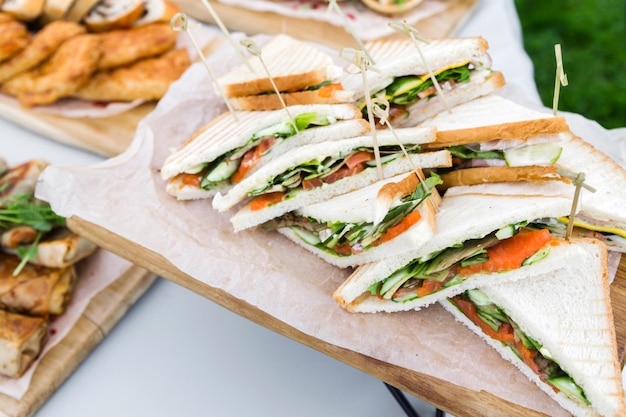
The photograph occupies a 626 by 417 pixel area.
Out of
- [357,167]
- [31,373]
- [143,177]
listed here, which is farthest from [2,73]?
[357,167]

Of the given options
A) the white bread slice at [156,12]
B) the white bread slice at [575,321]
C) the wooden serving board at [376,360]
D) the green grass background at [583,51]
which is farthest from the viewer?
the green grass background at [583,51]

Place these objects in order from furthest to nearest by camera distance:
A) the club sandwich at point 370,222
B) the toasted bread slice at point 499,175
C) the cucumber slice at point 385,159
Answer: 1. the cucumber slice at point 385,159
2. the toasted bread slice at point 499,175
3. the club sandwich at point 370,222

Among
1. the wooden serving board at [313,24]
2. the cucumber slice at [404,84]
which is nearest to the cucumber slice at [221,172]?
the cucumber slice at [404,84]

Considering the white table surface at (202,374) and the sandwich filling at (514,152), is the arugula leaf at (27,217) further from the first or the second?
the sandwich filling at (514,152)

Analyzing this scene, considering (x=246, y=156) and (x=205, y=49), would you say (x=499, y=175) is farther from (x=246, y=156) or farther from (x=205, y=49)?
(x=205, y=49)

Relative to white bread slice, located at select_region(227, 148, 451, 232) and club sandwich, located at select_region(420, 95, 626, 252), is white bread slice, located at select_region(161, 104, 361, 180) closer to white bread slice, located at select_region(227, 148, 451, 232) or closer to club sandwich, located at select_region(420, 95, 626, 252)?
white bread slice, located at select_region(227, 148, 451, 232)

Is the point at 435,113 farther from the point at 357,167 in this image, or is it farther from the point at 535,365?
the point at 535,365

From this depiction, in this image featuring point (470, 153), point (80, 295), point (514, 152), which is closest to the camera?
point (514, 152)

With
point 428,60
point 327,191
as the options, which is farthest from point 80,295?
point 428,60
